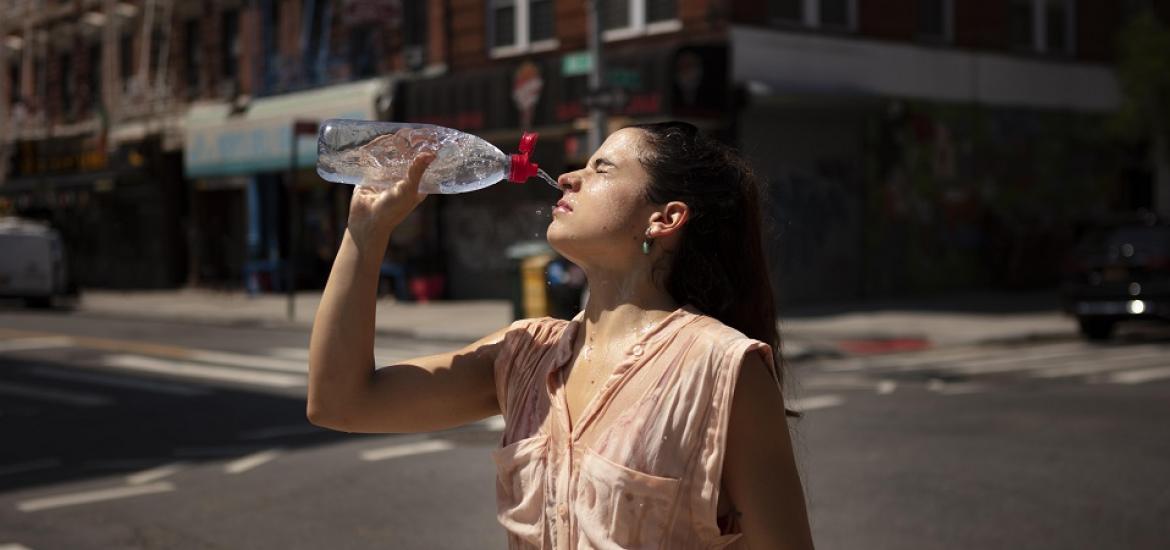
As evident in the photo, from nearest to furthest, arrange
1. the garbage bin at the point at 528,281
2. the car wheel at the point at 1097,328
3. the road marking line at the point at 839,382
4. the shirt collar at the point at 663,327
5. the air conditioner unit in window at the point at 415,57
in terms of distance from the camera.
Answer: the shirt collar at the point at 663,327 → the road marking line at the point at 839,382 → the car wheel at the point at 1097,328 → the garbage bin at the point at 528,281 → the air conditioner unit in window at the point at 415,57

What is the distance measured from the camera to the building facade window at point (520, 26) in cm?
2488

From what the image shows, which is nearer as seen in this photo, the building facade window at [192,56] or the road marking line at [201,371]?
the road marking line at [201,371]

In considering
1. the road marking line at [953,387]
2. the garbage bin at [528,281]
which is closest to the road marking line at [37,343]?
the garbage bin at [528,281]

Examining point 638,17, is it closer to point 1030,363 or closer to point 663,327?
point 1030,363

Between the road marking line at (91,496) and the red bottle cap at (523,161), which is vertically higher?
the red bottle cap at (523,161)

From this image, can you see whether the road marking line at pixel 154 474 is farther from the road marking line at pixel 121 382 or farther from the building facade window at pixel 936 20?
the building facade window at pixel 936 20

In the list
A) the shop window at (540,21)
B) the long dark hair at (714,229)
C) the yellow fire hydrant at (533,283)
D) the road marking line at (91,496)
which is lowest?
the road marking line at (91,496)

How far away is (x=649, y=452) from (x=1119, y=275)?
638 inches

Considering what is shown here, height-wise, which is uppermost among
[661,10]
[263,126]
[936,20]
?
[936,20]

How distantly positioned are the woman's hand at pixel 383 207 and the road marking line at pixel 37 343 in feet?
53.0

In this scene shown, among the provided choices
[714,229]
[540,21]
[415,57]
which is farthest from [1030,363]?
[415,57]

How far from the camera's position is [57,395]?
12.3 metres

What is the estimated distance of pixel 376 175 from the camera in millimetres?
2631

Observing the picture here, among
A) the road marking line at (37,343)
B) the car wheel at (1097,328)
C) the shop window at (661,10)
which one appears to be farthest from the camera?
the shop window at (661,10)
